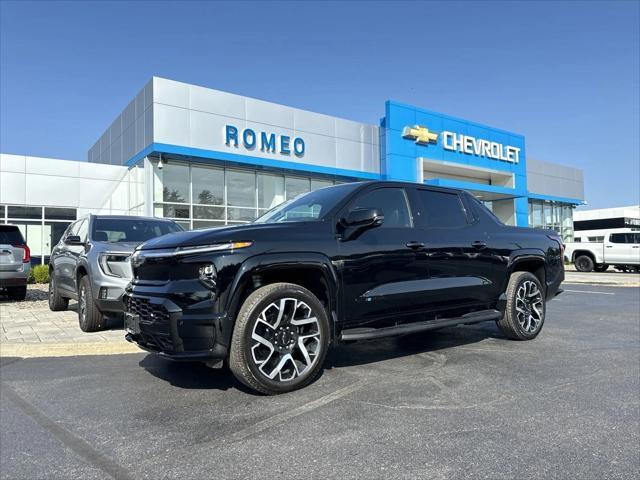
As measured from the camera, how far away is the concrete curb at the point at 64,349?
5.59m

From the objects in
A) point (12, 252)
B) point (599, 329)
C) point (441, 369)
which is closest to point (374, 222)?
point (441, 369)

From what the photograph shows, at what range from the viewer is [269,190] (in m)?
21.3

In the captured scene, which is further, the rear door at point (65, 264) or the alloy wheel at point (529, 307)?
the rear door at point (65, 264)

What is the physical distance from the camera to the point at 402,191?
16.6 ft

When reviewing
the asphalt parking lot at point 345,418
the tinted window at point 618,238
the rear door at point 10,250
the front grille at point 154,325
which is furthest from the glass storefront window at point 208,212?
the tinted window at point 618,238

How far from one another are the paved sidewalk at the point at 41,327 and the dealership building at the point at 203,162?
626 cm

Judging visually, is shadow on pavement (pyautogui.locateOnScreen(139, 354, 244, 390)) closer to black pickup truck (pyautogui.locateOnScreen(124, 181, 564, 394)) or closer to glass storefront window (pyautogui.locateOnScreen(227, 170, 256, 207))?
black pickup truck (pyautogui.locateOnScreen(124, 181, 564, 394))

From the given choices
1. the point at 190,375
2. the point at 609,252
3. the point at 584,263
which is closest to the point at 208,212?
the point at 190,375

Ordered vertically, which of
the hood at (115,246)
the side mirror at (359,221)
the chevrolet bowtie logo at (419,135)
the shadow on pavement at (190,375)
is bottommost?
the shadow on pavement at (190,375)

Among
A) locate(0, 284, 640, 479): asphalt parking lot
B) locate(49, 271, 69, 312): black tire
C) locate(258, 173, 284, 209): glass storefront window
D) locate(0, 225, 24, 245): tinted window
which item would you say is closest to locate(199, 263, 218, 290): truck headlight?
locate(0, 284, 640, 479): asphalt parking lot

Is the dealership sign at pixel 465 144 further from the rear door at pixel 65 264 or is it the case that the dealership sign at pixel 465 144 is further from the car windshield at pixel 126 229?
the rear door at pixel 65 264

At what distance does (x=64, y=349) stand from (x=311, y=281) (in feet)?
11.3

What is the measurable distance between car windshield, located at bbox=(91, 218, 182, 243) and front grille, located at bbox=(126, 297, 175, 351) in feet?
11.3

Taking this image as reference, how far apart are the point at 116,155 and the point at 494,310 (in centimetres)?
2158
